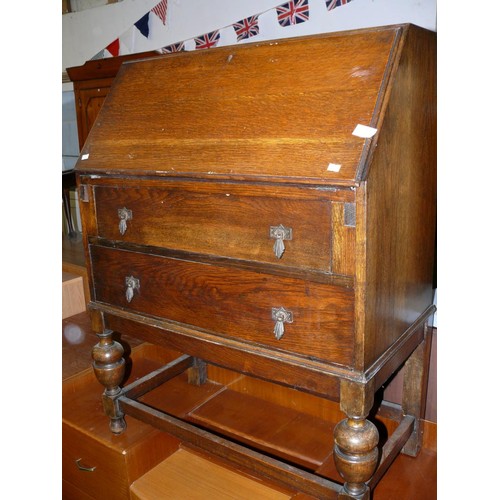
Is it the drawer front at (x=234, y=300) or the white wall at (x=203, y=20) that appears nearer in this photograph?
the drawer front at (x=234, y=300)

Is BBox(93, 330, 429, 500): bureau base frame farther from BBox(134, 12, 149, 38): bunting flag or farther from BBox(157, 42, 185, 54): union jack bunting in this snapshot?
BBox(134, 12, 149, 38): bunting flag

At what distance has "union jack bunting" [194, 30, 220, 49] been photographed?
2.48 meters

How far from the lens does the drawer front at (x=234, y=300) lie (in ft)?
4.42

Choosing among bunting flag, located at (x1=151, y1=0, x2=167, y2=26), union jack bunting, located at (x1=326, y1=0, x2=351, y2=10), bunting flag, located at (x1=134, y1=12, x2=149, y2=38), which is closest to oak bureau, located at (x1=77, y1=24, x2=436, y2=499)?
union jack bunting, located at (x1=326, y1=0, x2=351, y2=10)

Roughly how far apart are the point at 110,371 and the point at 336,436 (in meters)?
0.96

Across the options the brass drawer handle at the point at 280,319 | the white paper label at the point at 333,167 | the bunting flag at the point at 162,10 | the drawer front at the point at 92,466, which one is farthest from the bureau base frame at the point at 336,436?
the bunting flag at the point at 162,10

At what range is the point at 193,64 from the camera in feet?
5.66

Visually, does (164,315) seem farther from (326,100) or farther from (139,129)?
(326,100)

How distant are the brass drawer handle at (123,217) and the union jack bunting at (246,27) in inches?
43.2

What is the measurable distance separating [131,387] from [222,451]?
54 centimetres

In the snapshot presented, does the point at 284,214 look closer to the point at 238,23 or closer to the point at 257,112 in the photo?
the point at 257,112

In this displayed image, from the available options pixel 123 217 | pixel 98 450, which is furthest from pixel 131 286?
pixel 98 450

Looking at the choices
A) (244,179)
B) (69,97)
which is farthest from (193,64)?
(69,97)

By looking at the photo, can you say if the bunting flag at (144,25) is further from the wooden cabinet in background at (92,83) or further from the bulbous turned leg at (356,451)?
the bulbous turned leg at (356,451)
